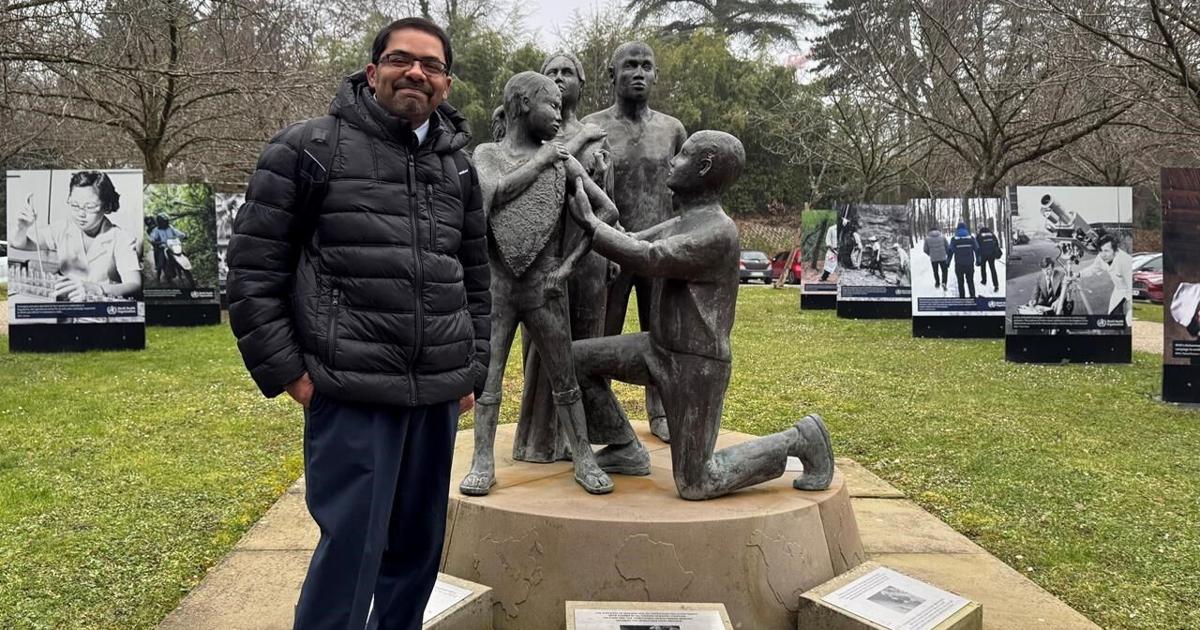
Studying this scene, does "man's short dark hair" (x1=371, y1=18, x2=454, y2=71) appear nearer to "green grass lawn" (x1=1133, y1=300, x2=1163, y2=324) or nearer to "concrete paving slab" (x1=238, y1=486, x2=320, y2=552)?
"concrete paving slab" (x1=238, y1=486, x2=320, y2=552)

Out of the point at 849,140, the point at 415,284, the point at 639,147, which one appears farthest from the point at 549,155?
the point at 849,140

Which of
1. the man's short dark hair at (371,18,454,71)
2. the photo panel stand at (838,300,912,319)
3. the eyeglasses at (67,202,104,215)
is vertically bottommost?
the photo panel stand at (838,300,912,319)

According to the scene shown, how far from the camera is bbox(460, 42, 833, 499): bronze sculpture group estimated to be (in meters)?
3.68

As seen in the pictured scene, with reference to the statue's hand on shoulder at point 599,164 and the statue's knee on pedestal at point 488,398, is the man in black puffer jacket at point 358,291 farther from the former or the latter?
the statue's hand on shoulder at point 599,164

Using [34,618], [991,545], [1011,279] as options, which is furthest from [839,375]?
[34,618]

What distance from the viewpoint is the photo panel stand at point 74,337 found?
1211cm

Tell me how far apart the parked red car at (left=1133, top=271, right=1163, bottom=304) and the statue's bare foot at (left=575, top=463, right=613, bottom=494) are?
66.8 ft

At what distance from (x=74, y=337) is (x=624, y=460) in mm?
10555

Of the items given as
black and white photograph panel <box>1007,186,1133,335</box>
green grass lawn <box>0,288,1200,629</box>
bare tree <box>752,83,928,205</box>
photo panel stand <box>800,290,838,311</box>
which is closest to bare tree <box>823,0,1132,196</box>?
black and white photograph panel <box>1007,186,1133,335</box>

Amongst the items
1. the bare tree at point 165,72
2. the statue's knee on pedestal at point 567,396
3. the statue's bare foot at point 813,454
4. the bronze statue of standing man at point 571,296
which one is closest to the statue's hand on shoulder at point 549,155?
the bronze statue of standing man at point 571,296

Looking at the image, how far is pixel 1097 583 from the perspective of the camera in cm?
434

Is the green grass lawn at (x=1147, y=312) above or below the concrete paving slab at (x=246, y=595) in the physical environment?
above

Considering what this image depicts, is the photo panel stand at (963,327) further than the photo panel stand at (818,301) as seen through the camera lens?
No

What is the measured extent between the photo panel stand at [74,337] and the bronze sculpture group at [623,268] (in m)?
10.1
